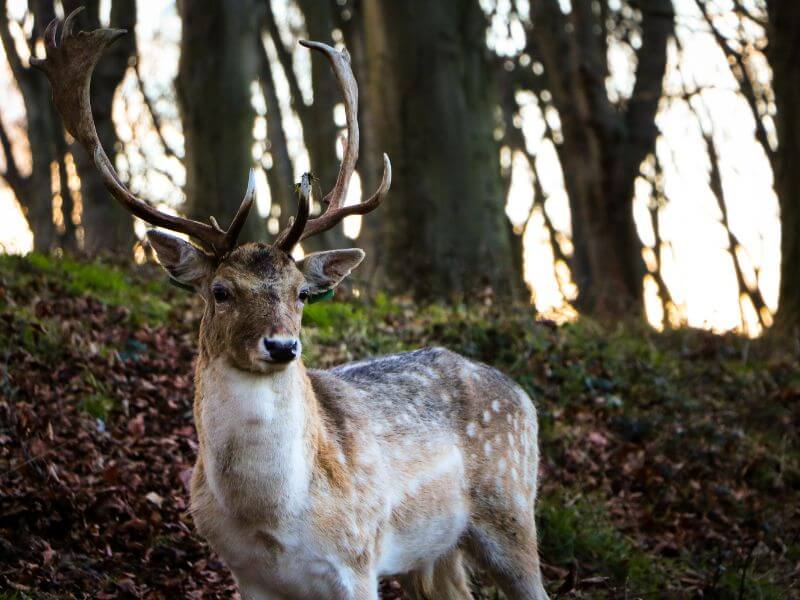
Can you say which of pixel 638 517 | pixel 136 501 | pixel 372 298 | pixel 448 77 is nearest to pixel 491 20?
pixel 448 77

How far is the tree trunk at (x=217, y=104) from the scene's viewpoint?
13.5m

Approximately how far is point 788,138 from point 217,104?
6.93 metres

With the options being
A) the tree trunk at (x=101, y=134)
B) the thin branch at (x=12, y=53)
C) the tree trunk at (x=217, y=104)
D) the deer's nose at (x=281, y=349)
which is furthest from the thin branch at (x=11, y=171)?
the deer's nose at (x=281, y=349)

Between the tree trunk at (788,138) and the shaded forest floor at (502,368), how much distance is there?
97 cm

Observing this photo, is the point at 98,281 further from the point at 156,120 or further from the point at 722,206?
the point at 156,120

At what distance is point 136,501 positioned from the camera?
685cm

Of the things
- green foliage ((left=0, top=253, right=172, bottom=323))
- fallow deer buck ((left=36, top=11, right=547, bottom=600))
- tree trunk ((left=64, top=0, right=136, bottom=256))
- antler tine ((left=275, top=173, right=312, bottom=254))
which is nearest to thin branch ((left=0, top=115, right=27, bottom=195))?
tree trunk ((left=64, top=0, right=136, bottom=256))

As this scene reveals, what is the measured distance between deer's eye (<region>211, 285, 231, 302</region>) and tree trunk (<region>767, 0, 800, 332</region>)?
8.94 metres

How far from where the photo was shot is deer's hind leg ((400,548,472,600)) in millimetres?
6113

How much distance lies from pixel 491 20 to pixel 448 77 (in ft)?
30.9

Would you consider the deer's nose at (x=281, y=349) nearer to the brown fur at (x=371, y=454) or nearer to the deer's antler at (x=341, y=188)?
the brown fur at (x=371, y=454)

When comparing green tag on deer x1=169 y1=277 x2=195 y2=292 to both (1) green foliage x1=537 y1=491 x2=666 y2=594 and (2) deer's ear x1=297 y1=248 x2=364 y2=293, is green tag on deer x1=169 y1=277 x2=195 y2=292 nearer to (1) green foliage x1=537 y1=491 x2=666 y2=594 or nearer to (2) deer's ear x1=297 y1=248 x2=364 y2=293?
(2) deer's ear x1=297 y1=248 x2=364 y2=293

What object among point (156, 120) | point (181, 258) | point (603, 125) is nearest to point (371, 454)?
point (181, 258)

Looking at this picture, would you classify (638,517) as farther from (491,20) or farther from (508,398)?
(491,20)
